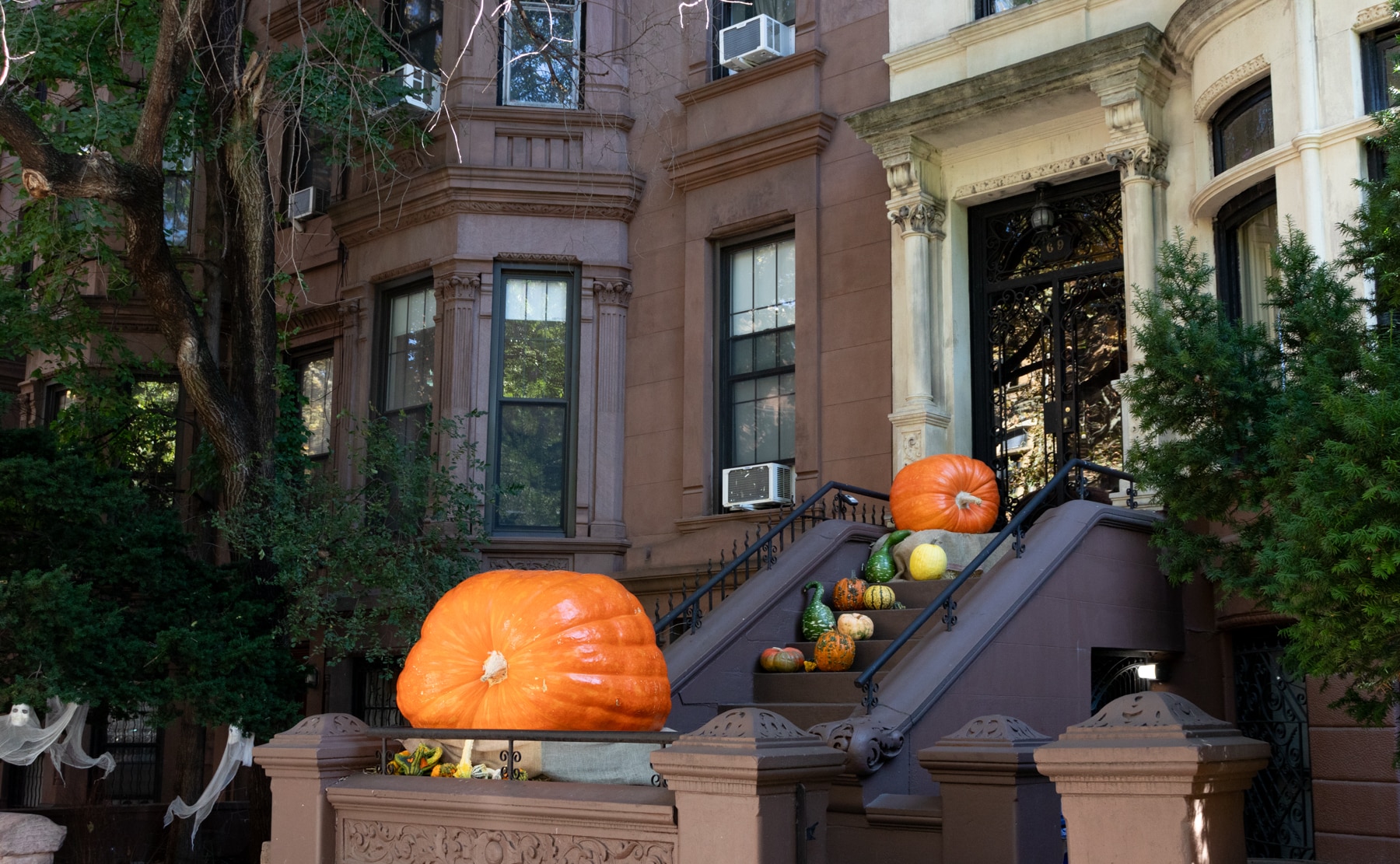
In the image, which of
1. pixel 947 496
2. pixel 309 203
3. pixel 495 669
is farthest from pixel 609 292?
pixel 495 669

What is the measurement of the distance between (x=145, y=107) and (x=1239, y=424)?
930cm

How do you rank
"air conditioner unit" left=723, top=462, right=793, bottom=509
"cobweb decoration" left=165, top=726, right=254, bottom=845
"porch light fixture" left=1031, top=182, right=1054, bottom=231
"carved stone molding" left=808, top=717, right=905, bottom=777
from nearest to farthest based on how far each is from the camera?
"carved stone molding" left=808, top=717, right=905, bottom=777 < "cobweb decoration" left=165, top=726, right=254, bottom=845 < "porch light fixture" left=1031, top=182, right=1054, bottom=231 < "air conditioner unit" left=723, top=462, right=793, bottom=509

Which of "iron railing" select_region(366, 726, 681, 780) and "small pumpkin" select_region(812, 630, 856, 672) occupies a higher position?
"small pumpkin" select_region(812, 630, 856, 672)

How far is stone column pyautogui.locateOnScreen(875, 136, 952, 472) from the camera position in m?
12.3

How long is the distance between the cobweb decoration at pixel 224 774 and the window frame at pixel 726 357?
4834mm

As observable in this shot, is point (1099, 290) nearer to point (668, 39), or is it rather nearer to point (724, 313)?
point (724, 313)

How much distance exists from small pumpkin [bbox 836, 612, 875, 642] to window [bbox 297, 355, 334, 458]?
8771 mm

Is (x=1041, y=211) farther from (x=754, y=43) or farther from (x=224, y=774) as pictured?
(x=224, y=774)

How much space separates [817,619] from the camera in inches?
391

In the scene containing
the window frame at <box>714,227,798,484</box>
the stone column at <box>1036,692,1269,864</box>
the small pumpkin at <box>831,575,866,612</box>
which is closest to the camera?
the stone column at <box>1036,692,1269,864</box>

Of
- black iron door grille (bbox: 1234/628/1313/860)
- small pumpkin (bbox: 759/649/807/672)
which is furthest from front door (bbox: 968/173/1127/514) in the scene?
small pumpkin (bbox: 759/649/807/672)

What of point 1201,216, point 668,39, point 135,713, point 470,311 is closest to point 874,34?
point 668,39

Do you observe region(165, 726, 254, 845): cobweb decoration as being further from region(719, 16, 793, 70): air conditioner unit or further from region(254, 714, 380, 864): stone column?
region(719, 16, 793, 70): air conditioner unit

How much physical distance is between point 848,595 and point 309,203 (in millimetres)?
8841
